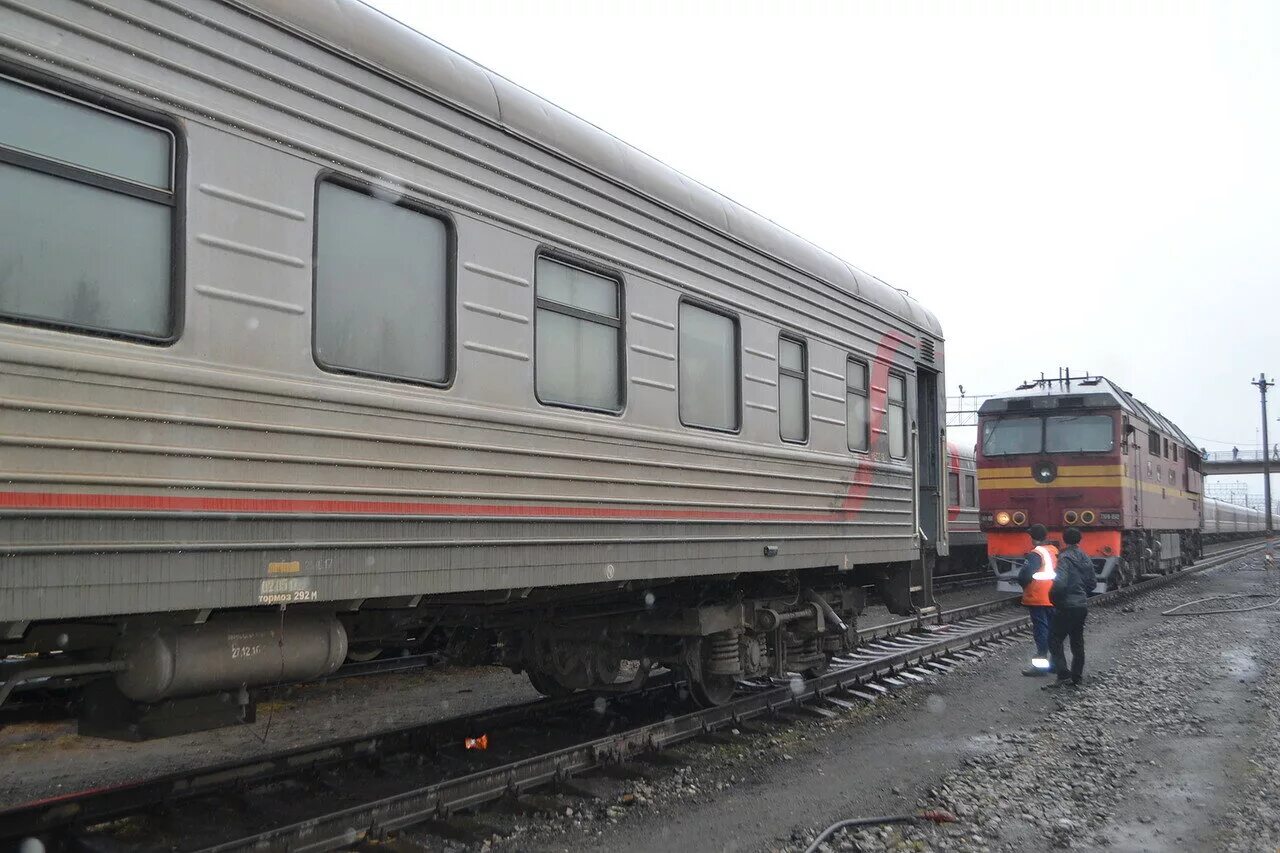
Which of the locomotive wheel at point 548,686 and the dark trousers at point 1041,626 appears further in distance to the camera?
the dark trousers at point 1041,626

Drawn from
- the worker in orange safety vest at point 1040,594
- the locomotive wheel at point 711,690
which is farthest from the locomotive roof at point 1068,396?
the locomotive wheel at point 711,690

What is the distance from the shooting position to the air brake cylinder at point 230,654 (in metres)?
4.05

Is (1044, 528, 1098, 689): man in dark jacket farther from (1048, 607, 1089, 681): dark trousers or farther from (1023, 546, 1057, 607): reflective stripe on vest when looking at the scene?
(1023, 546, 1057, 607): reflective stripe on vest

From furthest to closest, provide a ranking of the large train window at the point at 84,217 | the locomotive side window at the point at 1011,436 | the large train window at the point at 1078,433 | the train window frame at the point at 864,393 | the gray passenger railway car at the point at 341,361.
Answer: the locomotive side window at the point at 1011,436, the large train window at the point at 1078,433, the train window frame at the point at 864,393, the gray passenger railway car at the point at 341,361, the large train window at the point at 84,217

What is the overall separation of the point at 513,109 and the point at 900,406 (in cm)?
545

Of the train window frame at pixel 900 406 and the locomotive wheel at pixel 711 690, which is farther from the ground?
the train window frame at pixel 900 406

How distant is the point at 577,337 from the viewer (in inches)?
229

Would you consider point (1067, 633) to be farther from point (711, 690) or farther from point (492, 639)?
point (492, 639)

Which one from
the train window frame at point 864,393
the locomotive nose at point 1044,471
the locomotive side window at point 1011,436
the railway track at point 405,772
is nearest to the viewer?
the railway track at point 405,772

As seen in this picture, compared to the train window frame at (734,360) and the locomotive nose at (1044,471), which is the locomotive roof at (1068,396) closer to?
the locomotive nose at (1044,471)

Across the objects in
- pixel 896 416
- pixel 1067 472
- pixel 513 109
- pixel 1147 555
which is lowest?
pixel 1147 555

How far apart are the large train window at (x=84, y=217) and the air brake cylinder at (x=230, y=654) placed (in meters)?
1.21

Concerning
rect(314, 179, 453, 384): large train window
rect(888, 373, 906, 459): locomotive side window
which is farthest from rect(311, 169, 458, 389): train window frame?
A: rect(888, 373, 906, 459): locomotive side window

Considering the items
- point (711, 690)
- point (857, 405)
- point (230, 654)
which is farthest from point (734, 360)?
point (230, 654)
